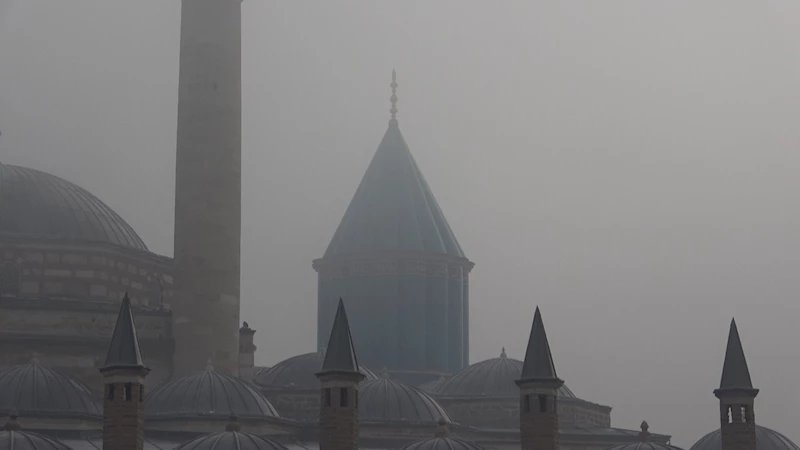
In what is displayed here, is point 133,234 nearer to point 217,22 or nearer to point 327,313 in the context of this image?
point 217,22

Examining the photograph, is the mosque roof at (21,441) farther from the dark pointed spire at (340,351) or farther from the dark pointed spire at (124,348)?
the dark pointed spire at (340,351)

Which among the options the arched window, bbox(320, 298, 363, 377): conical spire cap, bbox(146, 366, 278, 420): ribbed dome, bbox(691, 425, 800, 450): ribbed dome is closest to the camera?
bbox(320, 298, 363, 377): conical spire cap

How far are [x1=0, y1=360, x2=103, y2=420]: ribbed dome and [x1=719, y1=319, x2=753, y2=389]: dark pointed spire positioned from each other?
38.0 ft

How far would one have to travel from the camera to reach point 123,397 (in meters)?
28.6

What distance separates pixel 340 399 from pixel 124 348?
3462 mm

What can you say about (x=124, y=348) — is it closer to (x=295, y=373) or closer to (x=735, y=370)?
(x=735, y=370)

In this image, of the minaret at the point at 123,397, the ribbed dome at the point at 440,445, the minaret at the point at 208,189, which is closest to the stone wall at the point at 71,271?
the minaret at the point at 208,189

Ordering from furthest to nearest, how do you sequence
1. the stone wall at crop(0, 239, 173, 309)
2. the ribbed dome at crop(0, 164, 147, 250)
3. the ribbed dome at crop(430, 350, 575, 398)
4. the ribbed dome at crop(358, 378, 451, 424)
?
the ribbed dome at crop(430, 350, 575, 398), the ribbed dome at crop(0, 164, 147, 250), the stone wall at crop(0, 239, 173, 309), the ribbed dome at crop(358, 378, 451, 424)

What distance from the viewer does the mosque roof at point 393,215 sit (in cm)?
5281

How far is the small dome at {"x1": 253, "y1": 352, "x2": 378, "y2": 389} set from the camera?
4272cm

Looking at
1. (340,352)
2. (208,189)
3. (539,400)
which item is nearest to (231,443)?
(340,352)

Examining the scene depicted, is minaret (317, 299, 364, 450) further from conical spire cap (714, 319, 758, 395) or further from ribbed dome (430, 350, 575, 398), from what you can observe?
ribbed dome (430, 350, 575, 398)

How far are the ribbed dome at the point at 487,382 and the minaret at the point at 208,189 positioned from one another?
7.64 m

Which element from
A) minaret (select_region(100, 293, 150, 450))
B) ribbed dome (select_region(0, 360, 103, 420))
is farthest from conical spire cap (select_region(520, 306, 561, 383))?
ribbed dome (select_region(0, 360, 103, 420))
